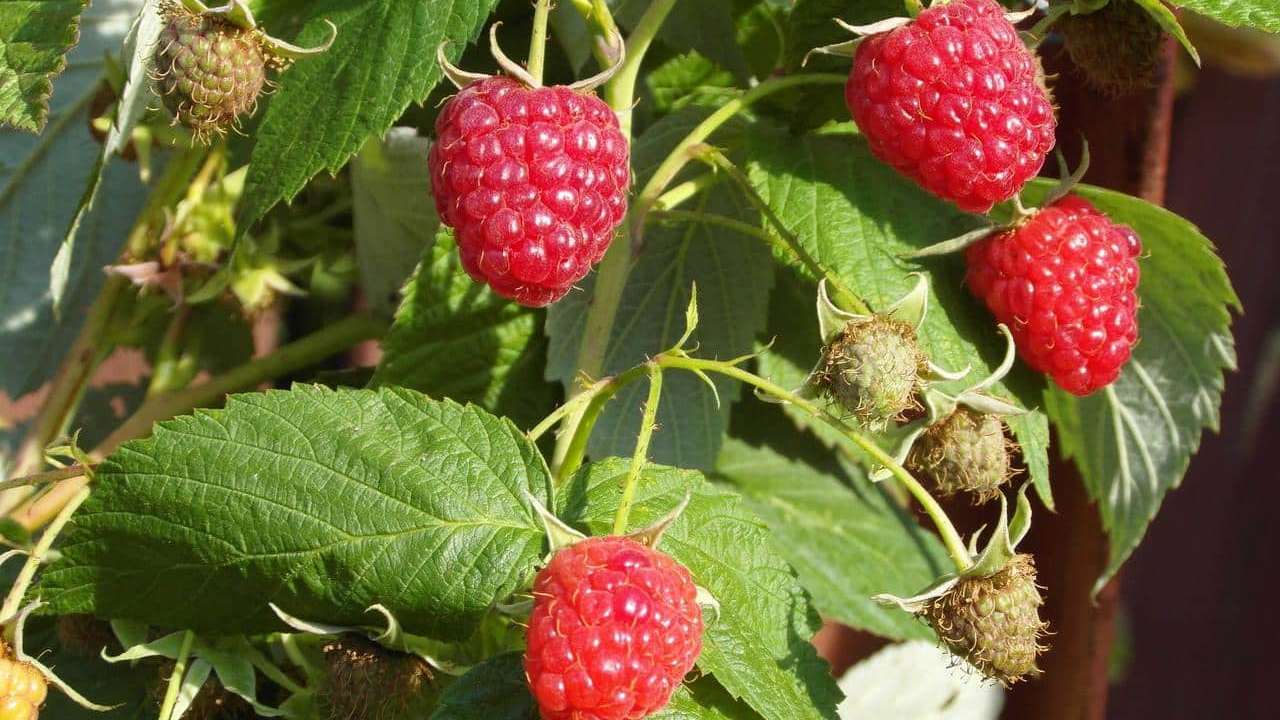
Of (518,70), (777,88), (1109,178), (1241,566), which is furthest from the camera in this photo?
(1241,566)

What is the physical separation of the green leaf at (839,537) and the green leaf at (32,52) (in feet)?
1.85

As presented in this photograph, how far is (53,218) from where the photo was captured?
1.14 metres

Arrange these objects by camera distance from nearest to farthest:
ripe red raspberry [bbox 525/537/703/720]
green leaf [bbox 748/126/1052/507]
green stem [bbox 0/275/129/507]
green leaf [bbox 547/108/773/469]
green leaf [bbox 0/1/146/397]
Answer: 1. ripe red raspberry [bbox 525/537/703/720]
2. green leaf [bbox 748/126/1052/507]
3. green leaf [bbox 547/108/773/469]
4. green stem [bbox 0/275/129/507]
5. green leaf [bbox 0/1/146/397]

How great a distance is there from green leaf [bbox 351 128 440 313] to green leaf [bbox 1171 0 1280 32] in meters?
0.53

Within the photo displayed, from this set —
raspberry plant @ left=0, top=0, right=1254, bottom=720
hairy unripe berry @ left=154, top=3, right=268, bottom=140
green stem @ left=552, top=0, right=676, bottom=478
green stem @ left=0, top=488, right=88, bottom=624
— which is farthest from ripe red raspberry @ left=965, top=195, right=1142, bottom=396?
green stem @ left=0, top=488, right=88, bottom=624

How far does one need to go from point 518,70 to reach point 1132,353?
497mm

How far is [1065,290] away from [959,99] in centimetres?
14

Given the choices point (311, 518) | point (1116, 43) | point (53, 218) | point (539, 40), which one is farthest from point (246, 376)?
point (1116, 43)

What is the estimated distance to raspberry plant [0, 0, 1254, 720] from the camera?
69 cm

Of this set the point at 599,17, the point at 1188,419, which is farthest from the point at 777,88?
the point at 1188,419

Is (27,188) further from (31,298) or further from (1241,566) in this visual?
(1241,566)

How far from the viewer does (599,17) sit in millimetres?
748

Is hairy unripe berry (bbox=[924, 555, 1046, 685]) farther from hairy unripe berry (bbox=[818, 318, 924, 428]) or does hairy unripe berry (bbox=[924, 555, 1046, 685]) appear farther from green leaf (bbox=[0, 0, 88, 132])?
green leaf (bbox=[0, 0, 88, 132])

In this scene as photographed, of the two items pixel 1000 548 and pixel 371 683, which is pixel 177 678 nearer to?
pixel 371 683
